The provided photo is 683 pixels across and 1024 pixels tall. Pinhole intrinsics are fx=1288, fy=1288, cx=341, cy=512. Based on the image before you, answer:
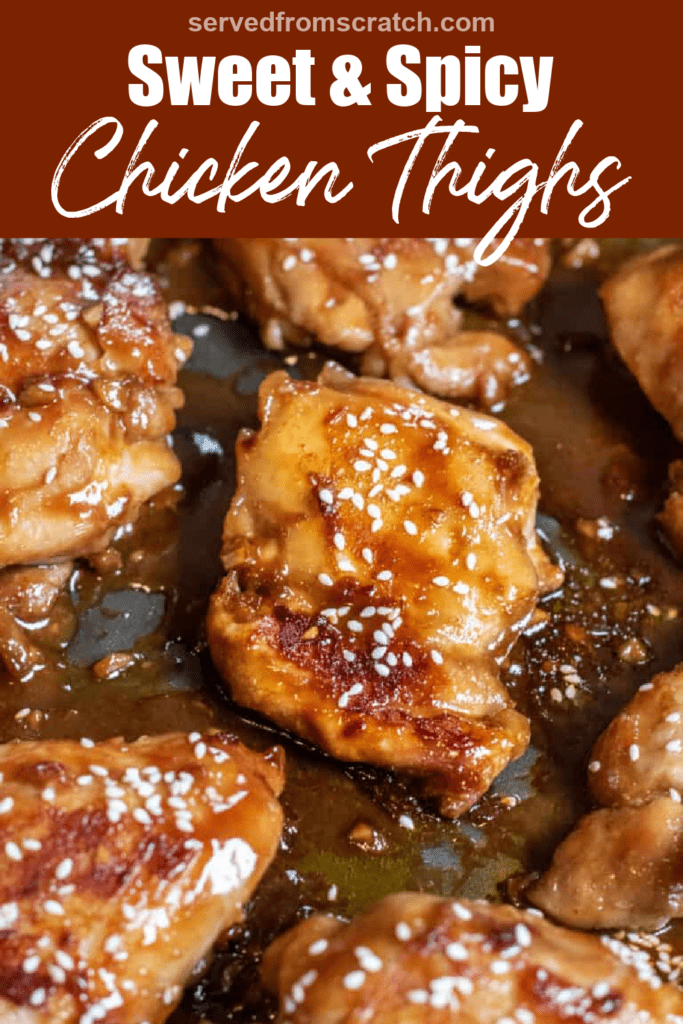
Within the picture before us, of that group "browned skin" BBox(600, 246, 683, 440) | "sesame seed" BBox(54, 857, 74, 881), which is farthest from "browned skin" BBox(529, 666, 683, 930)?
"sesame seed" BBox(54, 857, 74, 881)

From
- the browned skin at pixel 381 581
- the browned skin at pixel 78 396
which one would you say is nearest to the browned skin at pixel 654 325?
the browned skin at pixel 381 581

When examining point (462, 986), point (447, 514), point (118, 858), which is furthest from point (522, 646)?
point (118, 858)

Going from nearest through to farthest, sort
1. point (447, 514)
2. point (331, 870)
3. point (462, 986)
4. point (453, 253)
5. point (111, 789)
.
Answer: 1. point (462, 986)
2. point (111, 789)
3. point (331, 870)
4. point (447, 514)
5. point (453, 253)

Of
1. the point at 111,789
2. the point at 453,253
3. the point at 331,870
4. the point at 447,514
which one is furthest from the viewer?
the point at 453,253

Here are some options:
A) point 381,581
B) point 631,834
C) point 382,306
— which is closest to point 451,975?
point 631,834

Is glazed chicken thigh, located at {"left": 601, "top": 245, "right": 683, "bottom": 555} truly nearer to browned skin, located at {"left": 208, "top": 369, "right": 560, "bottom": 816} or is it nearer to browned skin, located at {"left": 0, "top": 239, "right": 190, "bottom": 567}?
browned skin, located at {"left": 208, "top": 369, "right": 560, "bottom": 816}

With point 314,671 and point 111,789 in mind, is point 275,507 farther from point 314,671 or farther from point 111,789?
Answer: point 111,789

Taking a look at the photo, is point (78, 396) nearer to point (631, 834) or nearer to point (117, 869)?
point (117, 869)
